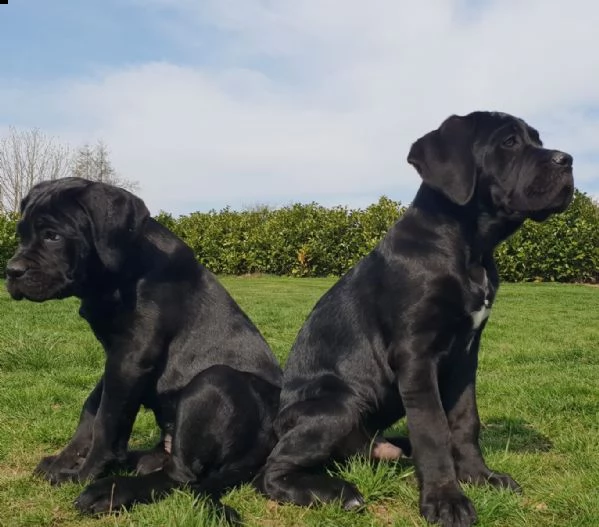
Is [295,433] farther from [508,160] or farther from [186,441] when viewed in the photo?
[508,160]

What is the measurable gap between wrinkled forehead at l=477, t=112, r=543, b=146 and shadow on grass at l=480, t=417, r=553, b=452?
1.76 meters

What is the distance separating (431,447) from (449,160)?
140cm

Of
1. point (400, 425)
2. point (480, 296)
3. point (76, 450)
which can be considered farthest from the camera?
point (400, 425)

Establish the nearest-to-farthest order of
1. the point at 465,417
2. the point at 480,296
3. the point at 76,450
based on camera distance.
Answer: the point at 480,296 → the point at 465,417 → the point at 76,450

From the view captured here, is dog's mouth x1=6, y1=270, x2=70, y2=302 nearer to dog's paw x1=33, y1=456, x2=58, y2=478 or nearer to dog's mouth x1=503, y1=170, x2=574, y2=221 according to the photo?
dog's paw x1=33, y1=456, x2=58, y2=478

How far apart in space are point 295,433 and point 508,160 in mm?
1756

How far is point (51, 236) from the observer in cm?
335

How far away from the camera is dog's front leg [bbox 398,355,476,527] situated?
9.04ft

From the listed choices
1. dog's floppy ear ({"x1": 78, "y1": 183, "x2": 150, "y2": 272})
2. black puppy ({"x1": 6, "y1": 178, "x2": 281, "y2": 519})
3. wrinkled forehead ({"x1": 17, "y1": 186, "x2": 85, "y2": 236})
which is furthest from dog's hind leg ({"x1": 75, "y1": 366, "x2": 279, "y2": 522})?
wrinkled forehead ({"x1": 17, "y1": 186, "x2": 85, "y2": 236})

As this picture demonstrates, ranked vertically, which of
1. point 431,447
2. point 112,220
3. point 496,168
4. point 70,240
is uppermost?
point 496,168

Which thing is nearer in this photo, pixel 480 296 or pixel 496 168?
pixel 480 296

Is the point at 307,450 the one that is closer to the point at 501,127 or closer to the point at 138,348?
the point at 138,348

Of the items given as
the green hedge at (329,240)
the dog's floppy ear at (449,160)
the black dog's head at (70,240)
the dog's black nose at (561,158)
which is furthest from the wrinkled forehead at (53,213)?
the green hedge at (329,240)

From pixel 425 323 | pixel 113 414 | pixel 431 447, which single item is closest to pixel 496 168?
pixel 425 323
